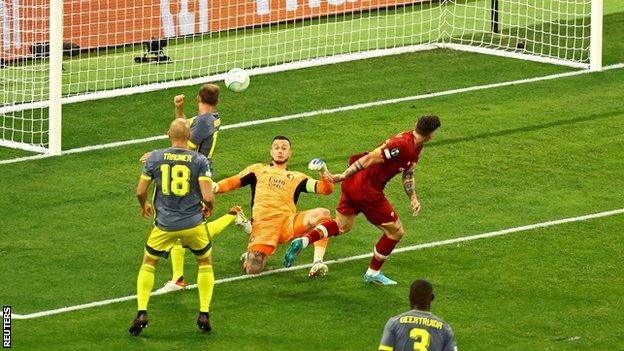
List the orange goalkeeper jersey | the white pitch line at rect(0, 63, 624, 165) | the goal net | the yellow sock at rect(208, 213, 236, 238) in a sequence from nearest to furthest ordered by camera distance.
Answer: the orange goalkeeper jersey < the yellow sock at rect(208, 213, 236, 238) < the white pitch line at rect(0, 63, 624, 165) < the goal net

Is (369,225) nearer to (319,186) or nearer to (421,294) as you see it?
(319,186)

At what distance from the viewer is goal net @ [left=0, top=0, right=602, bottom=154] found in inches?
935

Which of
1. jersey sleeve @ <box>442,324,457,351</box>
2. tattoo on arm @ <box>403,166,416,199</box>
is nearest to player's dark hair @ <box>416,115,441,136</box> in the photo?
tattoo on arm @ <box>403,166,416,199</box>

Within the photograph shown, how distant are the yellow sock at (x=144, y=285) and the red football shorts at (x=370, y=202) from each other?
257 cm

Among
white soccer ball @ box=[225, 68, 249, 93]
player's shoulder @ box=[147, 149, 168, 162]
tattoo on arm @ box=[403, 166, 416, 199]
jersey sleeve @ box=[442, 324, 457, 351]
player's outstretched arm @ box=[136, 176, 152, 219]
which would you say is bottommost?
jersey sleeve @ box=[442, 324, 457, 351]

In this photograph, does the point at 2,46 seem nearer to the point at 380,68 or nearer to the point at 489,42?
the point at 380,68

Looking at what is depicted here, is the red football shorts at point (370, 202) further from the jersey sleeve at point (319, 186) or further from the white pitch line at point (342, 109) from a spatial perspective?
the white pitch line at point (342, 109)

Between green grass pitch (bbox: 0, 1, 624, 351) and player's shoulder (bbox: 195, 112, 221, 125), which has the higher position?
player's shoulder (bbox: 195, 112, 221, 125)

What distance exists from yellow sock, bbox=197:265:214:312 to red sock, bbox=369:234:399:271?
213cm

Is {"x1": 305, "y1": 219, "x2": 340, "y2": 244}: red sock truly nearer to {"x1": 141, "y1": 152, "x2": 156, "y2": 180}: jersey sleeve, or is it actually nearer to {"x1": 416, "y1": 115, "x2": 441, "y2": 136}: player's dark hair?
{"x1": 416, "y1": 115, "x2": 441, "y2": 136}: player's dark hair

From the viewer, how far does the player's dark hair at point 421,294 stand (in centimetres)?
A: 1296

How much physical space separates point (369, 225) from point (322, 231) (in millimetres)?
2121

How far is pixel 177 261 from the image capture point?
17125mm

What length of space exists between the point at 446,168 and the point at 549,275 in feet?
13.0
